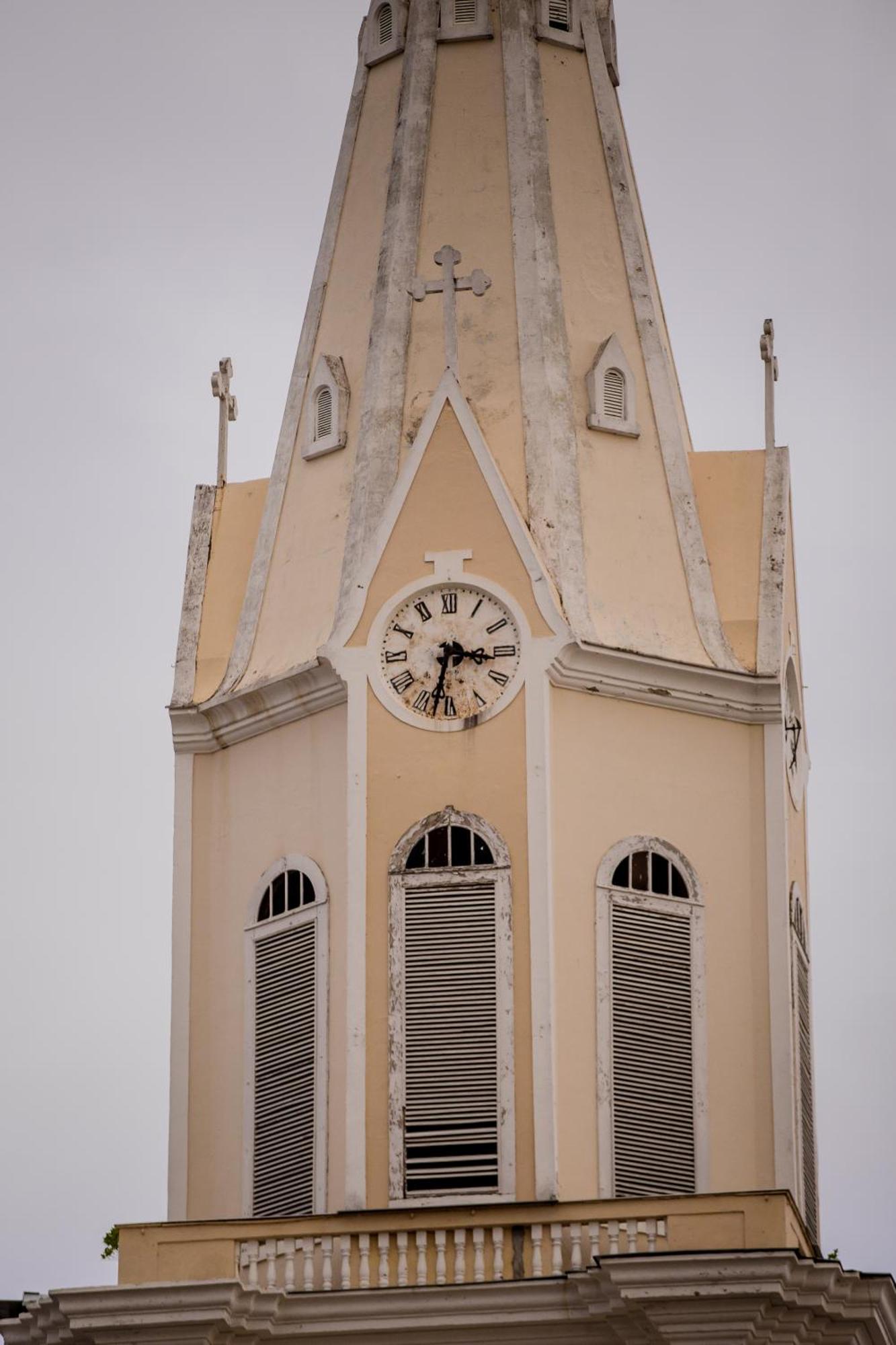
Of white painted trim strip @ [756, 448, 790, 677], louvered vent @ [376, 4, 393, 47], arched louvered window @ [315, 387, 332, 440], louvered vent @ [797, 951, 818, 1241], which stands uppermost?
louvered vent @ [376, 4, 393, 47]

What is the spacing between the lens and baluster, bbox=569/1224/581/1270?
112 ft

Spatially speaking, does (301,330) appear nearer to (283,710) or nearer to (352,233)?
(352,233)

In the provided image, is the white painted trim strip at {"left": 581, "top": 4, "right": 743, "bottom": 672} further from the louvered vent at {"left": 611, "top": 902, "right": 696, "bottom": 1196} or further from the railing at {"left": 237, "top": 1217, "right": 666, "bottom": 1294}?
the railing at {"left": 237, "top": 1217, "right": 666, "bottom": 1294}

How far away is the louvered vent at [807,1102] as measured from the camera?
122 feet

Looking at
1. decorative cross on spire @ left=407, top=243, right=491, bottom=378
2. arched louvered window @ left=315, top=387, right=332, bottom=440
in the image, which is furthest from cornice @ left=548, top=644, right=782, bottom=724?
arched louvered window @ left=315, top=387, right=332, bottom=440

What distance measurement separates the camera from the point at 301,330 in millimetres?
40969

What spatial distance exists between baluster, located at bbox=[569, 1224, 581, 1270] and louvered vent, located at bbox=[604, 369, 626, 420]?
884 cm

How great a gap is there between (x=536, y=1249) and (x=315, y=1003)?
11.8ft

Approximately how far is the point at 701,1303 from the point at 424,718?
664 cm

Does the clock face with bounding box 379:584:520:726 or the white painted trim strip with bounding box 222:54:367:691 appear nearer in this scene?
the clock face with bounding box 379:584:520:726

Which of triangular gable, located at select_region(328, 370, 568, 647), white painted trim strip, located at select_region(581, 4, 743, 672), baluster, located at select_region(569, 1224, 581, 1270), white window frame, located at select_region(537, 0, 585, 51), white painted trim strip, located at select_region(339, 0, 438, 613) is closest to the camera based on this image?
baluster, located at select_region(569, 1224, 581, 1270)

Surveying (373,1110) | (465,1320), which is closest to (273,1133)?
(373,1110)

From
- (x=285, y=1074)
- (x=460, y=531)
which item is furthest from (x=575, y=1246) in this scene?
(x=460, y=531)

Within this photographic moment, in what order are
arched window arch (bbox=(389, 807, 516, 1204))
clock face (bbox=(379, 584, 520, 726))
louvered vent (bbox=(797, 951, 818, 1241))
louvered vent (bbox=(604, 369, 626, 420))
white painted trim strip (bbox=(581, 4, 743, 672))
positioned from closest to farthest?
arched window arch (bbox=(389, 807, 516, 1204)) < clock face (bbox=(379, 584, 520, 726)) < louvered vent (bbox=(797, 951, 818, 1241)) < white painted trim strip (bbox=(581, 4, 743, 672)) < louvered vent (bbox=(604, 369, 626, 420))
